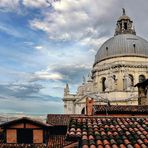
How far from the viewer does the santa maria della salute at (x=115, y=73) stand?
65688 mm

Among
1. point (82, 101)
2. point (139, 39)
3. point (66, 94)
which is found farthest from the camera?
point (139, 39)

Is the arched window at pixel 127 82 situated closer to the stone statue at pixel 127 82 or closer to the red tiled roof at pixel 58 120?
the stone statue at pixel 127 82

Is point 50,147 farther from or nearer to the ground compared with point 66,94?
nearer to the ground

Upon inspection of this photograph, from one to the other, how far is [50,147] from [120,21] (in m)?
61.0

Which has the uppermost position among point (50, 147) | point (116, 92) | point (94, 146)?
point (116, 92)

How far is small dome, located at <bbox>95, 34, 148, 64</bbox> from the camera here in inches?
2901

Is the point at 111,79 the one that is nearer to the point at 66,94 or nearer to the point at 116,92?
the point at 116,92

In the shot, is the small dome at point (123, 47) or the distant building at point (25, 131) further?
the small dome at point (123, 47)

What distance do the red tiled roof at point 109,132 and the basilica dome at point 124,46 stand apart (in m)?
60.2

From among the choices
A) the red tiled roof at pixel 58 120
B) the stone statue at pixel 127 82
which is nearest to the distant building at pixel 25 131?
the red tiled roof at pixel 58 120

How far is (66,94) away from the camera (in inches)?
2899

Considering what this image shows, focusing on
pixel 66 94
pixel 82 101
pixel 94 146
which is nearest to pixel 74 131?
pixel 94 146

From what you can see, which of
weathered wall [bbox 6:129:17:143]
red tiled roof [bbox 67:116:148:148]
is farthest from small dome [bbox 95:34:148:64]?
red tiled roof [bbox 67:116:148:148]

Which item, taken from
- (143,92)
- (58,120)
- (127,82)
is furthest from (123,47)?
(58,120)
